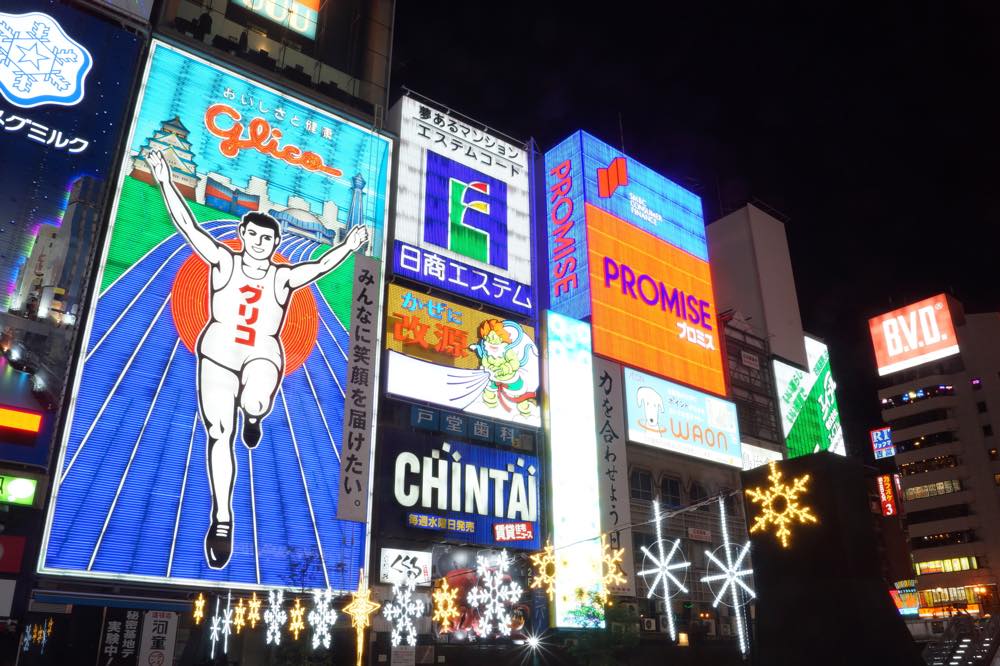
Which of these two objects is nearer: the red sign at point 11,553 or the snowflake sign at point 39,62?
the red sign at point 11,553

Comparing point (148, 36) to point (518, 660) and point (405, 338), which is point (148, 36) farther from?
point (518, 660)

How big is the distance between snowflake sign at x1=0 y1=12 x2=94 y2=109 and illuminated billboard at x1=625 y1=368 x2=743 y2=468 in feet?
79.2

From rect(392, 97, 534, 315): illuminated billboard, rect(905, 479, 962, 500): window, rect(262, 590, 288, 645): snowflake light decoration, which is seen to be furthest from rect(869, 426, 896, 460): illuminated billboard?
rect(262, 590, 288, 645): snowflake light decoration

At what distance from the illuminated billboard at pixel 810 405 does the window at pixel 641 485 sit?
1163 cm

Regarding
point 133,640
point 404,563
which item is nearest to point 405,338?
point 404,563

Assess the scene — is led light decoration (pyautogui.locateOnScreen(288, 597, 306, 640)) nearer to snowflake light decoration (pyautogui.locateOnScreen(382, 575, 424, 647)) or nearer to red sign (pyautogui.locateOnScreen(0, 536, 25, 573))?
snowflake light decoration (pyautogui.locateOnScreen(382, 575, 424, 647))

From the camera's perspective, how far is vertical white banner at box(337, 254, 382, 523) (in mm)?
22594

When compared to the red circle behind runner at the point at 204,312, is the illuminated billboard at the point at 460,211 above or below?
above

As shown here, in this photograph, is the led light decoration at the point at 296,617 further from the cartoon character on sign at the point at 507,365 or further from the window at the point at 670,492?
the window at the point at 670,492

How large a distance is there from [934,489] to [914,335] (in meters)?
22.5

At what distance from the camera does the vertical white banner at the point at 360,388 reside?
2259cm

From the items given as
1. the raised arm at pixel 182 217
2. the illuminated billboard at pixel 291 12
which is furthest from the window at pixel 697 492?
the illuminated billboard at pixel 291 12

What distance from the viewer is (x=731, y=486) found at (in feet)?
131

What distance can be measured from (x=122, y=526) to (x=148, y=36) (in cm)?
1649
